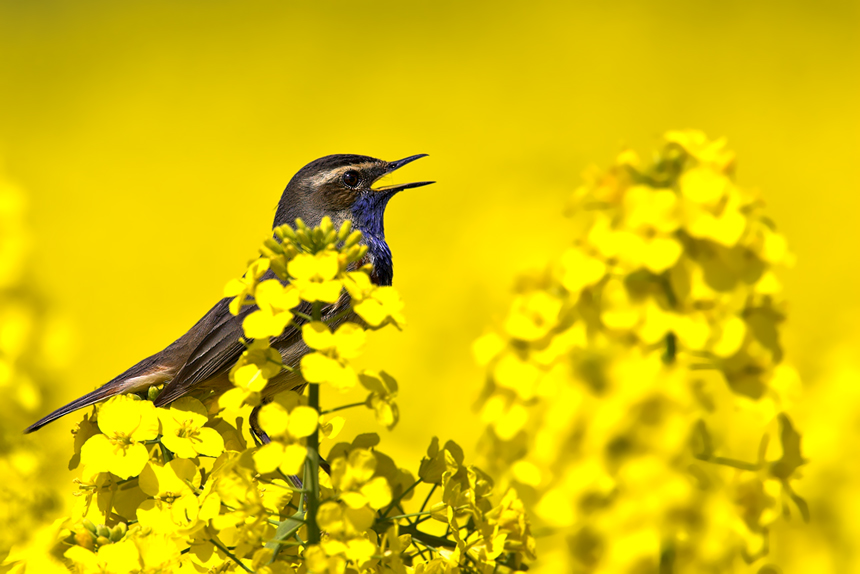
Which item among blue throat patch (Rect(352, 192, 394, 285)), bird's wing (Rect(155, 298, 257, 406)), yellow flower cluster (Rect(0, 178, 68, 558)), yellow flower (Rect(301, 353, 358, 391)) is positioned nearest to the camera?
yellow flower (Rect(301, 353, 358, 391))

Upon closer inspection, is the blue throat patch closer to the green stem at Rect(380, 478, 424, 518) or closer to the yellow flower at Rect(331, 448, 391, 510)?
the green stem at Rect(380, 478, 424, 518)

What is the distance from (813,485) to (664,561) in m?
1.30

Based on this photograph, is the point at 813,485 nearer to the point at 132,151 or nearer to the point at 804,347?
the point at 804,347

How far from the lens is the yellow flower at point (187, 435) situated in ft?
4.92

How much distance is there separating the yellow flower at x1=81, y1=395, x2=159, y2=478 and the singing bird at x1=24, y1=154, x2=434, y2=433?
33.8 inches

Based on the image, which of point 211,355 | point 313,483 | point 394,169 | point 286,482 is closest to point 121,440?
point 286,482

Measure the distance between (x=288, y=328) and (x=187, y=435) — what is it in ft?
3.87

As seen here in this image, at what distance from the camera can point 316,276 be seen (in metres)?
1.24

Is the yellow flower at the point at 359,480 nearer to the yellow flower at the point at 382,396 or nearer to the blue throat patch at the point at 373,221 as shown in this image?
the yellow flower at the point at 382,396

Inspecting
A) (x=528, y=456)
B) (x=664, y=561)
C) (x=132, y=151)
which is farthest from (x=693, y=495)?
(x=132, y=151)

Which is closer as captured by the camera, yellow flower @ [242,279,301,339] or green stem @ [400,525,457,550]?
yellow flower @ [242,279,301,339]

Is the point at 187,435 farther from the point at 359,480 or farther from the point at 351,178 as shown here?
the point at 351,178

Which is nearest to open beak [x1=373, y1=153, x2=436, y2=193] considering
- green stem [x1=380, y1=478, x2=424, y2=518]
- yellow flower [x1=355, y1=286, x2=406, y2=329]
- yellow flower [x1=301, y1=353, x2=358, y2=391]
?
green stem [x1=380, y1=478, x2=424, y2=518]

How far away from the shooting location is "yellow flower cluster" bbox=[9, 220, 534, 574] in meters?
1.20
